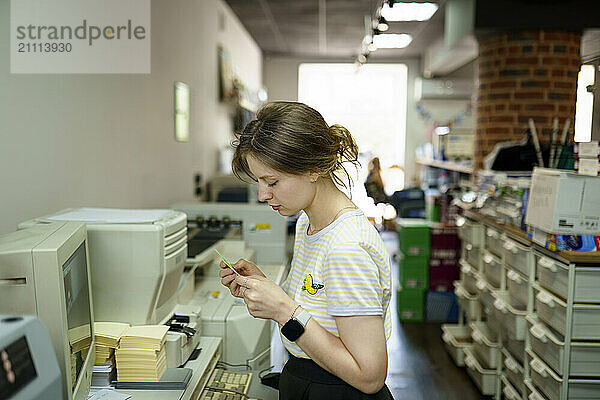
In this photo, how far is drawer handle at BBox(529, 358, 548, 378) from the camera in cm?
277

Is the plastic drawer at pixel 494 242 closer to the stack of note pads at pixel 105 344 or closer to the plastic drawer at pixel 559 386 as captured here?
the plastic drawer at pixel 559 386

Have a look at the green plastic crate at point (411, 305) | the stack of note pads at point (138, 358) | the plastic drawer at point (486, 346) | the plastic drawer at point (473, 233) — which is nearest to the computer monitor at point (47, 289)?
the stack of note pads at point (138, 358)

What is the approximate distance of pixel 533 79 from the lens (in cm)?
465

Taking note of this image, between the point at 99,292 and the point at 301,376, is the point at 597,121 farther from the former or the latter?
the point at 99,292

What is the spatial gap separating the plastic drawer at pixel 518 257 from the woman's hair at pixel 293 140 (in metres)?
1.93

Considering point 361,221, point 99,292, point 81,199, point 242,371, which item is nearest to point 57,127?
point 81,199

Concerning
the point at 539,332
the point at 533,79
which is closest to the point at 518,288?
the point at 539,332

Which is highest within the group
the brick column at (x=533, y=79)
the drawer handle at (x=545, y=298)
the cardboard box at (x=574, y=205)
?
the brick column at (x=533, y=79)

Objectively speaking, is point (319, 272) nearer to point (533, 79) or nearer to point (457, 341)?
point (457, 341)

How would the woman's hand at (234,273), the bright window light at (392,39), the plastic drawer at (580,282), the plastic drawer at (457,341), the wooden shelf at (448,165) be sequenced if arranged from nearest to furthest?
the woman's hand at (234,273) < the plastic drawer at (580,282) < the plastic drawer at (457,341) < the wooden shelf at (448,165) < the bright window light at (392,39)

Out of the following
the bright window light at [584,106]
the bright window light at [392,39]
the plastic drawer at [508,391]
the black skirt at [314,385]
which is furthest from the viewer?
the bright window light at [392,39]

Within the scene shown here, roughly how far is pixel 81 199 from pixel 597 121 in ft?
7.54

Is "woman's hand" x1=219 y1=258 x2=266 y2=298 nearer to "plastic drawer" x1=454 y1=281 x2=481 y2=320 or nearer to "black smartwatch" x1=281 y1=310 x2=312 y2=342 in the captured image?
"black smartwatch" x1=281 y1=310 x2=312 y2=342

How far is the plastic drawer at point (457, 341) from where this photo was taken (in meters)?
4.27
